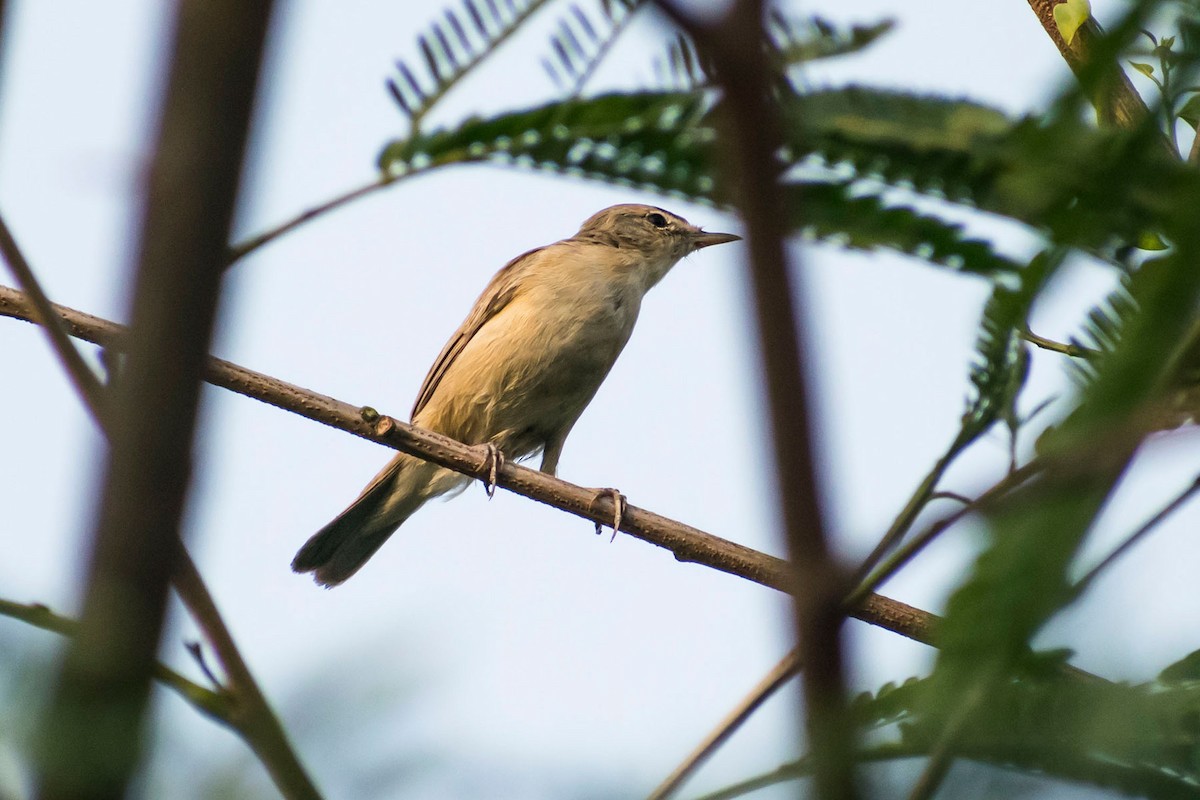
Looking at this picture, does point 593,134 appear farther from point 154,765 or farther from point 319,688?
point 154,765

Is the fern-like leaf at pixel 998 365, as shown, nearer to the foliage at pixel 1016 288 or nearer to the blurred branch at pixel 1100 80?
the foliage at pixel 1016 288

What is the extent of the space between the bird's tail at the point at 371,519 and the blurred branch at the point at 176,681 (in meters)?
6.26

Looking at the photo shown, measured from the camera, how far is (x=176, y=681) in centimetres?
168

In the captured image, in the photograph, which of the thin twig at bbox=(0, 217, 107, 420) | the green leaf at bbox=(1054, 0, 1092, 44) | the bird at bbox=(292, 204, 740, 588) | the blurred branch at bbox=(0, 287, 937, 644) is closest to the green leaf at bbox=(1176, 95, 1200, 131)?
the green leaf at bbox=(1054, 0, 1092, 44)

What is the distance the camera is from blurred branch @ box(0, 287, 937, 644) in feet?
13.0

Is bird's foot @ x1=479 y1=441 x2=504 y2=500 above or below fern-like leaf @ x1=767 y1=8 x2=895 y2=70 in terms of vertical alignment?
above

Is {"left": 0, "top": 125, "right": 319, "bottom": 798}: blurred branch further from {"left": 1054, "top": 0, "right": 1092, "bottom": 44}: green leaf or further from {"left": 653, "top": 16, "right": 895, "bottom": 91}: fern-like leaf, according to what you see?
{"left": 1054, "top": 0, "right": 1092, "bottom": 44}: green leaf

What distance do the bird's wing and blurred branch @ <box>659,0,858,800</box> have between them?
742 centimetres

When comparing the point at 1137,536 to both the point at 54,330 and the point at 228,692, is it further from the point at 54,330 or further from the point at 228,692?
the point at 54,330

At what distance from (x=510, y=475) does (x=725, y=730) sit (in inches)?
133

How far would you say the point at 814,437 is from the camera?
0.70m

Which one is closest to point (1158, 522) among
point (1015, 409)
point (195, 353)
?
point (1015, 409)

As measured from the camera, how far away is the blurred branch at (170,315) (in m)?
0.90

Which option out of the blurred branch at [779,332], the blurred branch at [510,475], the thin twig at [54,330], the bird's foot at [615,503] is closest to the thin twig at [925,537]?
the blurred branch at [779,332]
